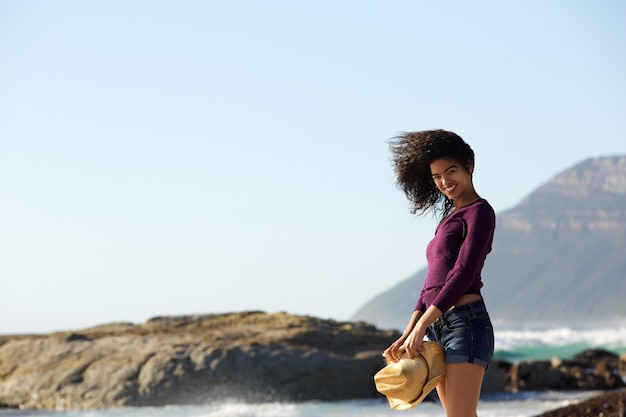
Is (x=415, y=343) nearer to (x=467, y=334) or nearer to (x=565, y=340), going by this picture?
(x=467, y=334)

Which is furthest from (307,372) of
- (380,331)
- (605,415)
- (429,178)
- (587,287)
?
(587,287)

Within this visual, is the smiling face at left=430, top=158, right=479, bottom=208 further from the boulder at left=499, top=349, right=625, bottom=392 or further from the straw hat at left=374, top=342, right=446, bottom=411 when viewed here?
the boulder at left=499, top=349, right=625, bottom=392

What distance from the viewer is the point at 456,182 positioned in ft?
16.0

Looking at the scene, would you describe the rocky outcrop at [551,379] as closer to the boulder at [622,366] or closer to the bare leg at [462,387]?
the boulder at [622,366]

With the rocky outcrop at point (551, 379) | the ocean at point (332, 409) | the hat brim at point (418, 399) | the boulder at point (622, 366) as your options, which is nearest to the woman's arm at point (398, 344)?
the hat brim at point (418, 399)

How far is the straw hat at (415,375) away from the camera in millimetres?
4535

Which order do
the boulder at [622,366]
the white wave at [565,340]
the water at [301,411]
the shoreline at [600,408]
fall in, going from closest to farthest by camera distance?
the shoreline at [600,408], the water at [301,411], the boulder at [622,366], the white wave at [565,340]

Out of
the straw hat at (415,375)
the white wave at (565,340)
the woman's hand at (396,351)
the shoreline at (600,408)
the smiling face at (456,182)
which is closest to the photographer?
the straw hat at (415,375)

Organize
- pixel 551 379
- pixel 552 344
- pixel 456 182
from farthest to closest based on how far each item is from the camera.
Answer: pixel 552 344
pixel 551 379
pixel 456 182

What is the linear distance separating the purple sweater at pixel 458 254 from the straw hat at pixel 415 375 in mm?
210

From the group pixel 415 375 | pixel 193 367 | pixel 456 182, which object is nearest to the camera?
pixel 415 375

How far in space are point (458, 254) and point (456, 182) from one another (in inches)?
13.9

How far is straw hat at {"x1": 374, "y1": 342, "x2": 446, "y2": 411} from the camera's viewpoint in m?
4.54

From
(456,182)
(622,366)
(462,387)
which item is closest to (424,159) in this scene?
(456,182)
